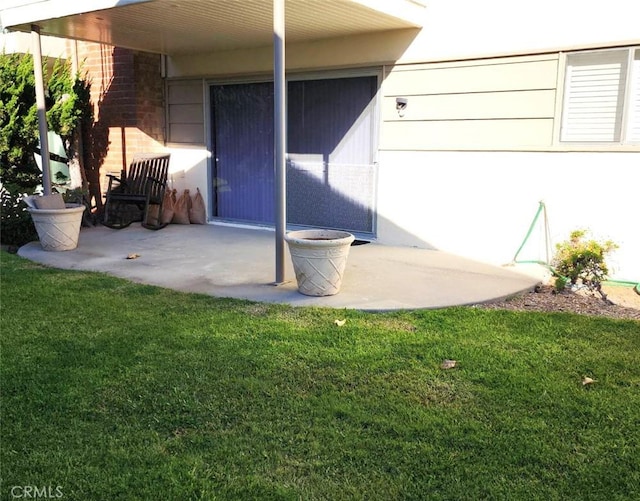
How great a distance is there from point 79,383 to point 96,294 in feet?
6.16

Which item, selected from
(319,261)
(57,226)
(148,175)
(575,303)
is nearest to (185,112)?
(148,175)

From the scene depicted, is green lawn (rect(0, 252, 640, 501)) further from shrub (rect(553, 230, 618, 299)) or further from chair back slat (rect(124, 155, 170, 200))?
chair back slat (rect(124, 155, 170, 200))

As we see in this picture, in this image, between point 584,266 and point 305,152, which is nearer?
point 584,266

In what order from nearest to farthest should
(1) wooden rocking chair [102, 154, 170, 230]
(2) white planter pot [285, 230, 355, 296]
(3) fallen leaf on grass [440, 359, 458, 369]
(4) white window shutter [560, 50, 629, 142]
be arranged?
(3) fallen leaf on grass [440, 359, 458, 369]
(2) white planter pot [285, 230, 355, 296]
(4) white window shutter [560, 50, 629, 142]
(1) wooden rocking chair [102, 154, 170, 230]

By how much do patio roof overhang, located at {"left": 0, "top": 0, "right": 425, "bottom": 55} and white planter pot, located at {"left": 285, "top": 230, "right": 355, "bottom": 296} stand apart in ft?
7.78

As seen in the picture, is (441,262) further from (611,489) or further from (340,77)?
(611,489)

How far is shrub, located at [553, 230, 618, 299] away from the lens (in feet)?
17.7

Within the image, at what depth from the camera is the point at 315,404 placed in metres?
3.08

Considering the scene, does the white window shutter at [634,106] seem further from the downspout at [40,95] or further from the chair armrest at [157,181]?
the downspout at [40,95]

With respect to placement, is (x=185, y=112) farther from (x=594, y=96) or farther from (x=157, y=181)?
(x=594, y=96)

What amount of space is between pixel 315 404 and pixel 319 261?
1878mm

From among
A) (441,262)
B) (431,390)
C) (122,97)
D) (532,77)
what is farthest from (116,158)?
(431,390)

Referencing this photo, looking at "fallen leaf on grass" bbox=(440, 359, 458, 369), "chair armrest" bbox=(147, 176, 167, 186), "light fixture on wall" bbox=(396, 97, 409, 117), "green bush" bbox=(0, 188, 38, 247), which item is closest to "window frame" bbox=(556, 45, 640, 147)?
"light fixture on wall" bbox=(396, 97, 409, 117)
